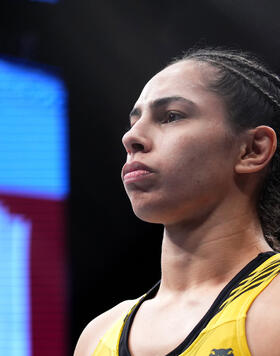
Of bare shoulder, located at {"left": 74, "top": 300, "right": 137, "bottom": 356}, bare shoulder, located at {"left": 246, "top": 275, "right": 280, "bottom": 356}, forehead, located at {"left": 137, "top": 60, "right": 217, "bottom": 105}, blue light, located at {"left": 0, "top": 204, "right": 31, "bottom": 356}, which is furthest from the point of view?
blue light, located at {"left": 0, "top": 204, "right": 31, "bottom": 356}

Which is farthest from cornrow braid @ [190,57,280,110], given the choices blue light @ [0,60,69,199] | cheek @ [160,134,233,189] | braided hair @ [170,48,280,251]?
blue light @ [0,60,69,199]

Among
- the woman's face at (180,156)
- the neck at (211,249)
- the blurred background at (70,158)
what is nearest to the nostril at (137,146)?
the woman's face at (180,156)

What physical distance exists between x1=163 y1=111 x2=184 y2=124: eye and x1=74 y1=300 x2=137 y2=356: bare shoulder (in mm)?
528

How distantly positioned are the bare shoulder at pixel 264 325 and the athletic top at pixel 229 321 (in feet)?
0.04

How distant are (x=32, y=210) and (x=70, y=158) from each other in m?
0.33

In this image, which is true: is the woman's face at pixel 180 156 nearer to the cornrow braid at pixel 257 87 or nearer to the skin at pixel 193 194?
the skin at pixel 193 194

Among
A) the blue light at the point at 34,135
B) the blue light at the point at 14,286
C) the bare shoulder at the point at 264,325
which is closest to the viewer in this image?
the bare shoulder at the point at 264,325

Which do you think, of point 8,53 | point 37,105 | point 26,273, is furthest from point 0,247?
point 8,53

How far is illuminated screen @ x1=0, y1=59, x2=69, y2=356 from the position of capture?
9.77 ft

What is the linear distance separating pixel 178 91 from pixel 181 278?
1.56 feet

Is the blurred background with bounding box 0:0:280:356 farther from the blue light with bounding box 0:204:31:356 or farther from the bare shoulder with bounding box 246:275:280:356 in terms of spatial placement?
the bare shoulder with bounding box 246:275:280:356

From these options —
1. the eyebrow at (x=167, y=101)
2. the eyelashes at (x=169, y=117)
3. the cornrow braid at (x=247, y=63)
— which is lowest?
the eyelashes at (x=169, y=117)

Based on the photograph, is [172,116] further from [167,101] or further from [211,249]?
[211,249]

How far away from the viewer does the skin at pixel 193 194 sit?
1.49 m
